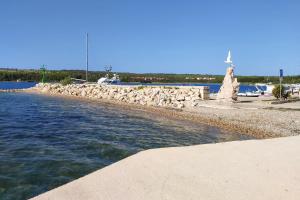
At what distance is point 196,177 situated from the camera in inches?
343

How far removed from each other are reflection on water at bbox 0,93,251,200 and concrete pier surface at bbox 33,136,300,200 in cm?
175

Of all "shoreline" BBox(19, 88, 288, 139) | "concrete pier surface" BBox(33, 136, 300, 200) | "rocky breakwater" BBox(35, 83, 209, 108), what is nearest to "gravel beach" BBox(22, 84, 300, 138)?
"shoreline" BBox(19, 88, 288, 139)

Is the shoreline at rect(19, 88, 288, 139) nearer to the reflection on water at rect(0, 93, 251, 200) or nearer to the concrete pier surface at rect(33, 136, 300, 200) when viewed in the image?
the reflection on water at rect(0, 93, 251, 200)

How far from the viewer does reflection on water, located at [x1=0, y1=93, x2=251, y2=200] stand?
404 inches

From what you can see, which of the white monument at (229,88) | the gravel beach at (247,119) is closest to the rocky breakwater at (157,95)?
the white monument at (229,88)

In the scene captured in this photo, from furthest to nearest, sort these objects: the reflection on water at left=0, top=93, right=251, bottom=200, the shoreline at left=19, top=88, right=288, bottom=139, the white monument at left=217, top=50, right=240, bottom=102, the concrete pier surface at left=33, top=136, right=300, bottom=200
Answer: the white monument at left=217, top=50, right=240, bottom=102 < the shoreline at left=19, top=88, right=288, bottom=139 < the reflection on water at left=0, top=93, right=251, bottom=200 < the concrete pier surface at left=33, top=136, right=300, bottom=200

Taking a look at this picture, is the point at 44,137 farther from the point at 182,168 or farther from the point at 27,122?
the point at 182,168

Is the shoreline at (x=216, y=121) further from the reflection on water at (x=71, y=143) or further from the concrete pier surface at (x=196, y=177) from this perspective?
the concrete pier surface at (x=196, y=177)

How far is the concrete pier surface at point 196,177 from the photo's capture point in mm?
7523

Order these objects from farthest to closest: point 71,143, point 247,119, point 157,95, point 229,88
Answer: point 157,95 → point 229,88 → point 247,119 → point 71,143

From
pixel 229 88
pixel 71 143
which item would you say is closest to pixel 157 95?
pixel 229 88

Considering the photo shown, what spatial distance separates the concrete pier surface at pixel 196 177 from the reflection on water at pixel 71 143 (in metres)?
1.75

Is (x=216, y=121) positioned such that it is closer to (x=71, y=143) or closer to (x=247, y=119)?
(x=247, y=119)

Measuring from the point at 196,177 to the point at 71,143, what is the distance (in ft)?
27.0
